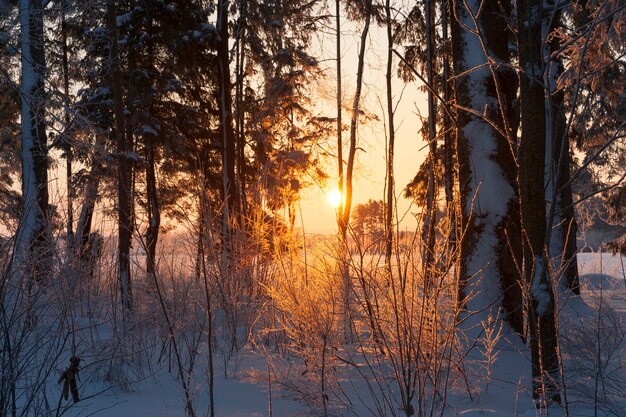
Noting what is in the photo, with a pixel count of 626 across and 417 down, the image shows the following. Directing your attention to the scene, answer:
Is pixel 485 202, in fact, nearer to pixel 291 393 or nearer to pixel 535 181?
pixel 535 181

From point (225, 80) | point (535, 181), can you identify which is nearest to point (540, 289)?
point (535, 181)

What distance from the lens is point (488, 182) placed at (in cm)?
596

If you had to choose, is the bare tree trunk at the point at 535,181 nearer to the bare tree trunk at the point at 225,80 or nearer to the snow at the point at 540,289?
the snow at the point at 540,289

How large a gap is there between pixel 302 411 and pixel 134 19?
15.7 m

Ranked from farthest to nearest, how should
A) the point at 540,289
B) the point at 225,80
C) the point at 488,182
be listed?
1. the point at 225,80
2. the point at 488,182
3. the point at 540,289

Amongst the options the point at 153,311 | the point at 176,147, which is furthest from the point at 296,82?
the point at 153,311

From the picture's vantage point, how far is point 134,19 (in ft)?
57.0

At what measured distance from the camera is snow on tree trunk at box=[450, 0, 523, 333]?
588 cm

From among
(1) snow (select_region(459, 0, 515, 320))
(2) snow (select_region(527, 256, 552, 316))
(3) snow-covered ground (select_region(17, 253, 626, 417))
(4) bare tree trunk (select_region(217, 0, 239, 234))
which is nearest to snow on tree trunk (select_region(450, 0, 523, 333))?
(1) snow (select_region(459, 0, 515, 320))

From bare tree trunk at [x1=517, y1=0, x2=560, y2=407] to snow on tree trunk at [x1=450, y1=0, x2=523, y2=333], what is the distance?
1970 mm

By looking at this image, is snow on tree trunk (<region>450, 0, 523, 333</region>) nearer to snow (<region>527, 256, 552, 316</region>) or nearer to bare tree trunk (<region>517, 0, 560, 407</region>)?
bare tree trunk (<region>517, 0, 560, 407</region>)

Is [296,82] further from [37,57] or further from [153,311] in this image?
[153,311]

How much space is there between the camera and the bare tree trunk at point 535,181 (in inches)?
141

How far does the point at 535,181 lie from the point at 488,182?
2.35 meters
